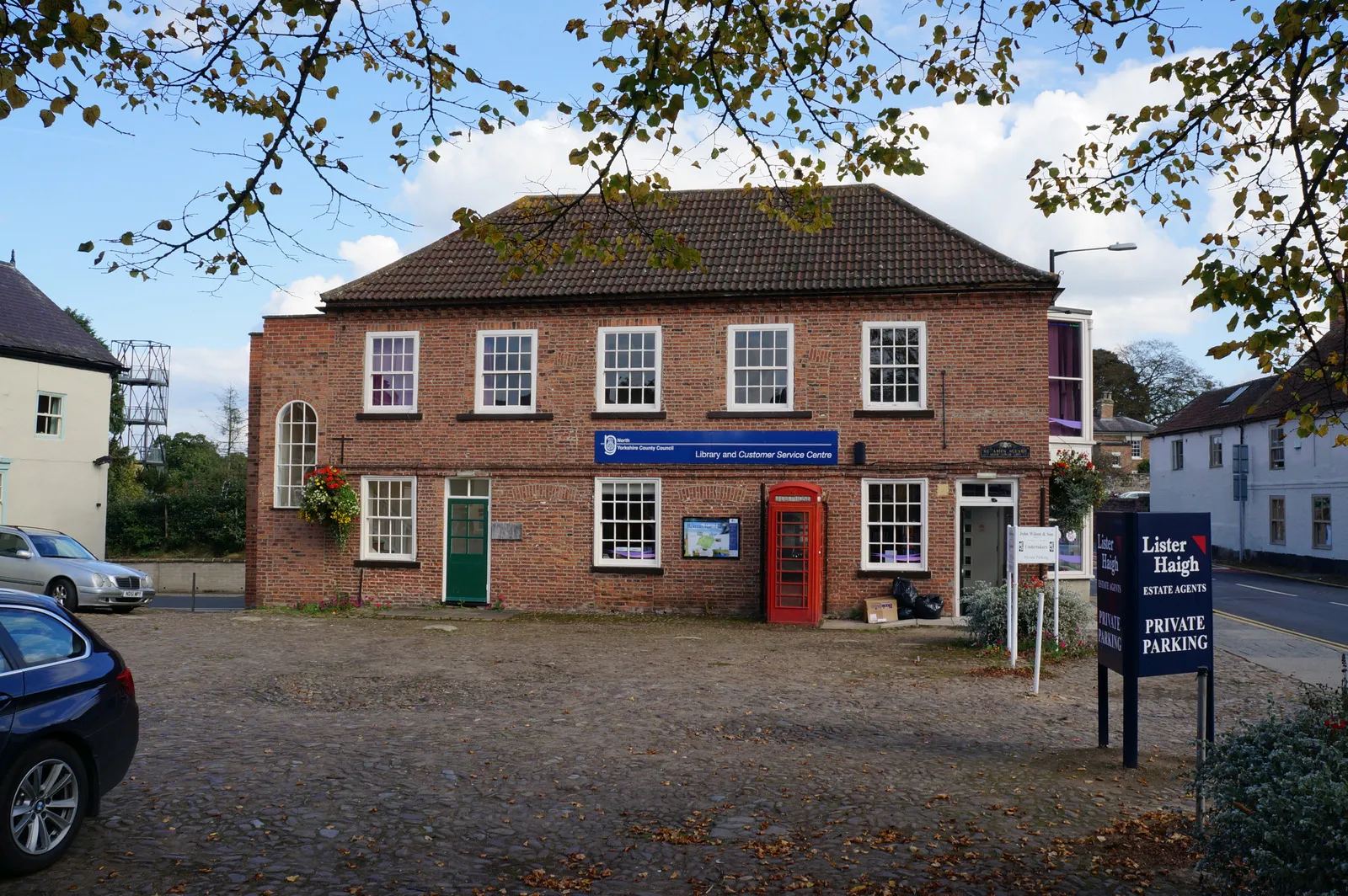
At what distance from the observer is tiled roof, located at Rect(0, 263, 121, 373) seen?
1318 inches

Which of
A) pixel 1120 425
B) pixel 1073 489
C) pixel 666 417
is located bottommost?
pixel 1073 489

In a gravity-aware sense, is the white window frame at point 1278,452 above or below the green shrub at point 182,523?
above

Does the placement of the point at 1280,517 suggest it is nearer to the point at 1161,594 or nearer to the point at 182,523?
the point at 1161,594

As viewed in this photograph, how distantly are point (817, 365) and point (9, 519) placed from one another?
27.4 m

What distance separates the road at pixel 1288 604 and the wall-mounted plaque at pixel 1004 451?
3.87m

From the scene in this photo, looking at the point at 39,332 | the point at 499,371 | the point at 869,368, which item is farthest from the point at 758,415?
the point at 39,332

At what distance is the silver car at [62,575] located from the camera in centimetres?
2128

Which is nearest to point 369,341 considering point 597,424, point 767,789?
point 597,424

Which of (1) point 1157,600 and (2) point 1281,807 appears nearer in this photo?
(2) point 1281,807

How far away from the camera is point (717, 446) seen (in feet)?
65.7

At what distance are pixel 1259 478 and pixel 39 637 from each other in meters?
45.4

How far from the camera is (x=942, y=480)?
63.6ft

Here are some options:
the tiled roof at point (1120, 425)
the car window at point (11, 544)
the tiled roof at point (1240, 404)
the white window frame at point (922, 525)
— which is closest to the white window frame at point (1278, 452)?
the tiled roof at point (1240, 404)

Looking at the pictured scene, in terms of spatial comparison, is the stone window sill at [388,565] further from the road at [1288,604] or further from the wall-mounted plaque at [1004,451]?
the road at [1288,604]
